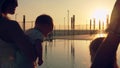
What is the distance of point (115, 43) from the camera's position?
0.97 meters

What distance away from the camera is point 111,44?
959mm

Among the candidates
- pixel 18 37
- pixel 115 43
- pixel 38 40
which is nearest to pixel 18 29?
pixel 18 37

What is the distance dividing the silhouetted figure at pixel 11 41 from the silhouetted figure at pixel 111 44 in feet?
3.08

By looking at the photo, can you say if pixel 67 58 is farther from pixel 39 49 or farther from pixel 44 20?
pixel 39 49

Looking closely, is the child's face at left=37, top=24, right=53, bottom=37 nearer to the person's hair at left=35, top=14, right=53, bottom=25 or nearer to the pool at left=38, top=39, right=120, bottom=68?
the person's hair at left=35, top=14, right=53, bottom=25

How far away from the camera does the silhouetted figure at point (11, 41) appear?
72.1 inches

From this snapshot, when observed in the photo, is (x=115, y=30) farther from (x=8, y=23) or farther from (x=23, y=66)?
(x=23, y=66)

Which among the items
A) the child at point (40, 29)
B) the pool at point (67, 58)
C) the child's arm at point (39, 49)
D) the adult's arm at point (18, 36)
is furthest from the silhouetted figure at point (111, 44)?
the pool at point (67, 58)

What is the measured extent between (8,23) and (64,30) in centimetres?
6087

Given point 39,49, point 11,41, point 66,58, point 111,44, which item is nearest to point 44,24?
point 39,49

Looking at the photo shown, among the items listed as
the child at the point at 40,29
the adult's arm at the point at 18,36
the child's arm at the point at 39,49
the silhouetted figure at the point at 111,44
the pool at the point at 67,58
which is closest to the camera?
the silhouetted figure at the point at 111,44

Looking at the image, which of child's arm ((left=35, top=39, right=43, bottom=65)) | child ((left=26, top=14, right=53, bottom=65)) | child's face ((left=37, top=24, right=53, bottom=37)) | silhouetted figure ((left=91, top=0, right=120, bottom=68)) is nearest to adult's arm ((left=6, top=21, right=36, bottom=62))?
child's arm ((left=35, top=39, right=43, bottom=65))

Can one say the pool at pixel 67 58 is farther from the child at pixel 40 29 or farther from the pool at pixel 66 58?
the child at pixel 40 29

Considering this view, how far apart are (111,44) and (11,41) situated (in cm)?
105
